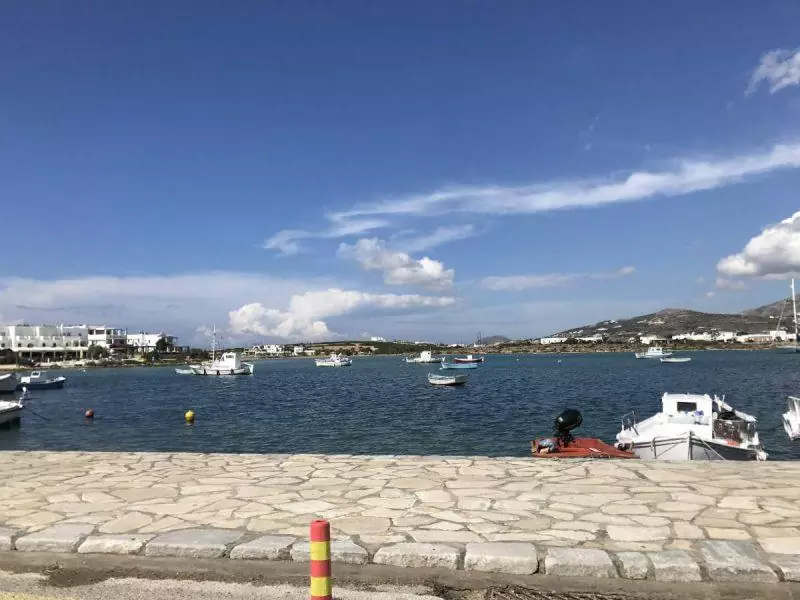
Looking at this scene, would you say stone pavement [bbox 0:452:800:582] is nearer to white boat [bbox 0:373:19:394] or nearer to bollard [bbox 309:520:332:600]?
bollard [bbox 309:520:332:600]

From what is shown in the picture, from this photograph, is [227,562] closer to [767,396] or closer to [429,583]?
[429,583]

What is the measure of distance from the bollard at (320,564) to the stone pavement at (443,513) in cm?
179

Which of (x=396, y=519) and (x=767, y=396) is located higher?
(x=396, y=519)

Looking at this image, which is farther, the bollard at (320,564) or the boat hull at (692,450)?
the boat hull at (692,450)

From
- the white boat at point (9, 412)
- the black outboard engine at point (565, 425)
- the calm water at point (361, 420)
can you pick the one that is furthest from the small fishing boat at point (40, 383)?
the black outboard engine at point (565, 425)

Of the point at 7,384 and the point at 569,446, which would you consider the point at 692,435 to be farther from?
the point at 7,384

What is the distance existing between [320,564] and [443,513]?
3.28 meters

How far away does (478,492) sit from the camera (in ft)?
26.5

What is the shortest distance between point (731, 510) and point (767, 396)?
51.2 m

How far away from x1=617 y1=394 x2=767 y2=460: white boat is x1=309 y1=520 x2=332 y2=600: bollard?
18754mm

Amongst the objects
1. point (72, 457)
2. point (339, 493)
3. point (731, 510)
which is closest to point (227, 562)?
point (339, 493)

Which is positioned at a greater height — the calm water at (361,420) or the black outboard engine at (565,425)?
the black outboard engine at (565,425)

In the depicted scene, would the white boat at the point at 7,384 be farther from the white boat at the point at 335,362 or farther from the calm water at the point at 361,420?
the white boat at the point at 335,362

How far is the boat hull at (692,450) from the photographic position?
2011 centimetres
